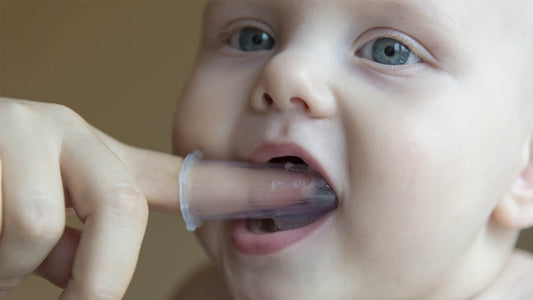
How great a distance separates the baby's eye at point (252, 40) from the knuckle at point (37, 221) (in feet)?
0.93

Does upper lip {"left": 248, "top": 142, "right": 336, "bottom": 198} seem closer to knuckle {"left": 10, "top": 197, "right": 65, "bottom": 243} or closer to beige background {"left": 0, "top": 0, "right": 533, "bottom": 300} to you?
knuckle {"left": 10, "top": 197, "right": 65, "bottom": 243}

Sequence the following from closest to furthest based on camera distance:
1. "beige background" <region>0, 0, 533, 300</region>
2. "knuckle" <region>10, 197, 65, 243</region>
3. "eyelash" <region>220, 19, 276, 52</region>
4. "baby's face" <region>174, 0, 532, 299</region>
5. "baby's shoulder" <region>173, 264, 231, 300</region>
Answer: "knuckle" <region>10, 197, 65, 243</region> → "baby's face" <region>174, 0, 532, 299</region> → "eyelash" <region>220, 19, 276, 52</region> → "baby's shoulder" <region>173, 264, 231, 300</region> → "beige background" <region>0, 0, 533, 300</region>

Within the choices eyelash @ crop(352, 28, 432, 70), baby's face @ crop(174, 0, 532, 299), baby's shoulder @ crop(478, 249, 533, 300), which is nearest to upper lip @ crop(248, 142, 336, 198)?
baby's face @ crop(174, 0, 532, 299)

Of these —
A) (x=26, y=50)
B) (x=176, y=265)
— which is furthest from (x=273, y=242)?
(x=26, y=50)

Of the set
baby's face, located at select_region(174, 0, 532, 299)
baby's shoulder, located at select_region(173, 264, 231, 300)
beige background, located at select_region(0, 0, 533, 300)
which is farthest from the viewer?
beige background, located at select_region(0, 0, 533, 300)

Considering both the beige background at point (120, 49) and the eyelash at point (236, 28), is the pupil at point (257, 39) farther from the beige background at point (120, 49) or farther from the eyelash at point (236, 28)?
the beige background at point (120, 49)

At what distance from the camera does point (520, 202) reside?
63 centimetres

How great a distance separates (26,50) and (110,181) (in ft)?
3.04

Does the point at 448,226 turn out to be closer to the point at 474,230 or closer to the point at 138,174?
the point at 474,230

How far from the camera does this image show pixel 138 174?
518 mm

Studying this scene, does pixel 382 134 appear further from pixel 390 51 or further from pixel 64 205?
pixel 64 205

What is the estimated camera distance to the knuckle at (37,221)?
0.43 meters

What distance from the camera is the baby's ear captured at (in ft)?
2.04

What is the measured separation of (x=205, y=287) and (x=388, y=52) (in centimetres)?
45
